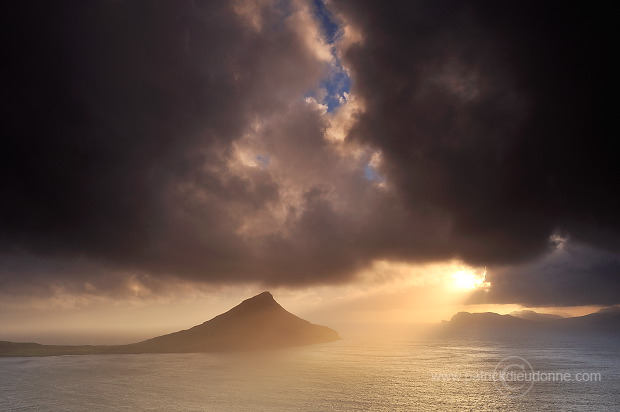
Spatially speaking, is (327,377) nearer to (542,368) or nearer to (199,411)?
(199,411)

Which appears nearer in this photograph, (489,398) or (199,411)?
(199,411)

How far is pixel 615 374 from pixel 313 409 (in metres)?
124

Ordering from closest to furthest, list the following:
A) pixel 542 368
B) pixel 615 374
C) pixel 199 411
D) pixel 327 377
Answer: pixel 199 411 → pixel 327 377 → pixel 615 374 → pixel 542 368

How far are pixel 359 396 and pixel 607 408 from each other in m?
54.6

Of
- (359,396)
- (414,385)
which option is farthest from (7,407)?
(414,385)

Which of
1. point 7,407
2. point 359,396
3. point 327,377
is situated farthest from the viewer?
point 327,377

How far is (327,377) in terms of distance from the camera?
116500 mm

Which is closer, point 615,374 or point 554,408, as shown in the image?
point 554,408

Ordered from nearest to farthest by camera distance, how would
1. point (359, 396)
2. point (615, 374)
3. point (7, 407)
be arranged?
point (7, 407) → point (359, 396) → point (615, 374)

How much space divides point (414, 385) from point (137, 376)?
317ft

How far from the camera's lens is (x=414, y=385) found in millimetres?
103875

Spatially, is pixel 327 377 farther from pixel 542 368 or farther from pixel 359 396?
pixel 542 368

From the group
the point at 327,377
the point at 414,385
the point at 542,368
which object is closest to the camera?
the point at 414,385

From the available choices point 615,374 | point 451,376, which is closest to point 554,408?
point 451,376
